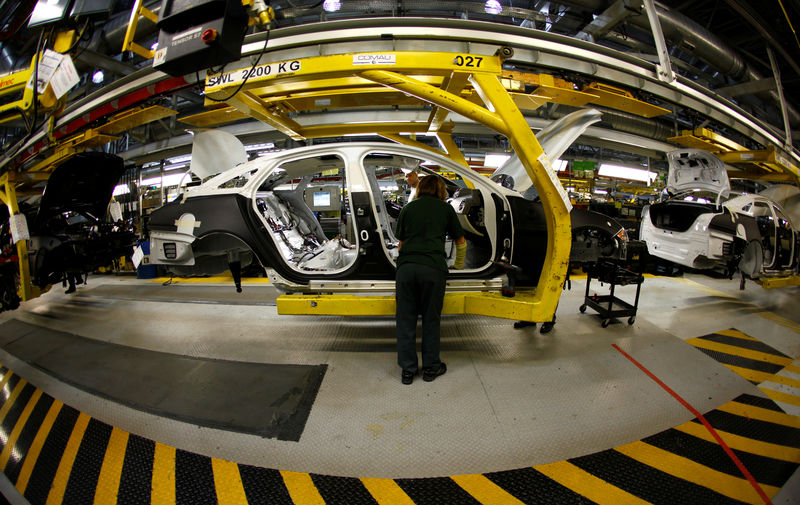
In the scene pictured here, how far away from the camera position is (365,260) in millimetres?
2361

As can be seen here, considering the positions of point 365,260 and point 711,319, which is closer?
point 365,260

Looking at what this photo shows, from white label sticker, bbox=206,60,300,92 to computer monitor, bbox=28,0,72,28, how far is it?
1.26m

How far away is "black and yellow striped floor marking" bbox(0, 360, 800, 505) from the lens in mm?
1188

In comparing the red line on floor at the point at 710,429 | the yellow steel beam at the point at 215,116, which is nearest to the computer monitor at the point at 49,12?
the yellow steel beam at the point at 215,116

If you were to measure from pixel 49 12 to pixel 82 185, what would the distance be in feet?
6.90

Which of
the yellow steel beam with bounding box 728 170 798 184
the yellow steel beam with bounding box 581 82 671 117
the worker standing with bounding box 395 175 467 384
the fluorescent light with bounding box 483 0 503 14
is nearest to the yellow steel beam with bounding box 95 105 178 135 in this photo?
the worker standing with bounding box 395 175 467 384

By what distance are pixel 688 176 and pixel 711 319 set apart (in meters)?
3.03

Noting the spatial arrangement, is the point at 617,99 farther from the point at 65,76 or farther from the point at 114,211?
the point at 114,211

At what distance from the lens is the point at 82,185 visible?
144 inches

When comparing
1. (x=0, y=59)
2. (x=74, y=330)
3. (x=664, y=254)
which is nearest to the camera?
(x=74, y=330)

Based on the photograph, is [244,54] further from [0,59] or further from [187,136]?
[0,59]

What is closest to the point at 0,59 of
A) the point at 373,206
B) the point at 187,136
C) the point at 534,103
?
the point at 187,136

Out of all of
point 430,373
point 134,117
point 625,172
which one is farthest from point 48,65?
point 625,172

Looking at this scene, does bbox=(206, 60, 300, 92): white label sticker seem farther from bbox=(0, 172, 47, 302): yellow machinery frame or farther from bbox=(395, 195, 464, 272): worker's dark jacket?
bbox=(0, 172, 47, 302): yellow machinery frame
